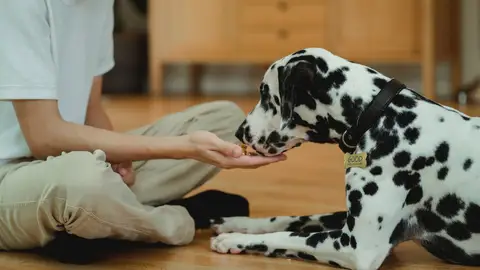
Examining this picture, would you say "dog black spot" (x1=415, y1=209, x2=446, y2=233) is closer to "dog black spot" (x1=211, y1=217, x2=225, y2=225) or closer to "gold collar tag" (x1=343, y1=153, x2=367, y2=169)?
"gold collar tag" (x1=343, y1=153, x2=367, y2=169)

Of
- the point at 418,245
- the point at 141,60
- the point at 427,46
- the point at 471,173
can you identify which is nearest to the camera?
the point at 471,173

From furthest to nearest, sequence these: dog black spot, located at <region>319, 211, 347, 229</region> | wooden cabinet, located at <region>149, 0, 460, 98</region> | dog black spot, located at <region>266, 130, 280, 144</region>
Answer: wooden cabinet, located at <region>149, 0, 460, 98</region>
dog black spot, located at <region>319, 211, 347, 229</region>
dog black spot, located at <region>266, 130, 280, 144</region>

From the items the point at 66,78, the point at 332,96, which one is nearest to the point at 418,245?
the point at 332,96

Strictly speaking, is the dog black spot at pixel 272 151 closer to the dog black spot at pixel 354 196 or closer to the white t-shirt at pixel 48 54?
the dog black spot at pixel 354 196

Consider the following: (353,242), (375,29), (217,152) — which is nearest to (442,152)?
(353,242)

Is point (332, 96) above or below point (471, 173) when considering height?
above

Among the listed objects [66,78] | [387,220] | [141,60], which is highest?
[66,78]

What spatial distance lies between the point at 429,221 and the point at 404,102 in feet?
0.85

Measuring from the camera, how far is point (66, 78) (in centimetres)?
189

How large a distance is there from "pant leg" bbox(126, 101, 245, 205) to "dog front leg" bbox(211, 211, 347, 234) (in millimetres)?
171

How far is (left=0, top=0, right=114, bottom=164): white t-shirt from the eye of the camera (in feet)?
5.54

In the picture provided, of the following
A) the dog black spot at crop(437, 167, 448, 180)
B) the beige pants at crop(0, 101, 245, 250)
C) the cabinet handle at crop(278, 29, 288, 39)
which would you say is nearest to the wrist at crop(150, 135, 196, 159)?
the beige pants at crop(0, 101, 245, 250)

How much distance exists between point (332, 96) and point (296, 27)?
4.10 m

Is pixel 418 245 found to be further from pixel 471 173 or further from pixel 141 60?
pixel 141 60
